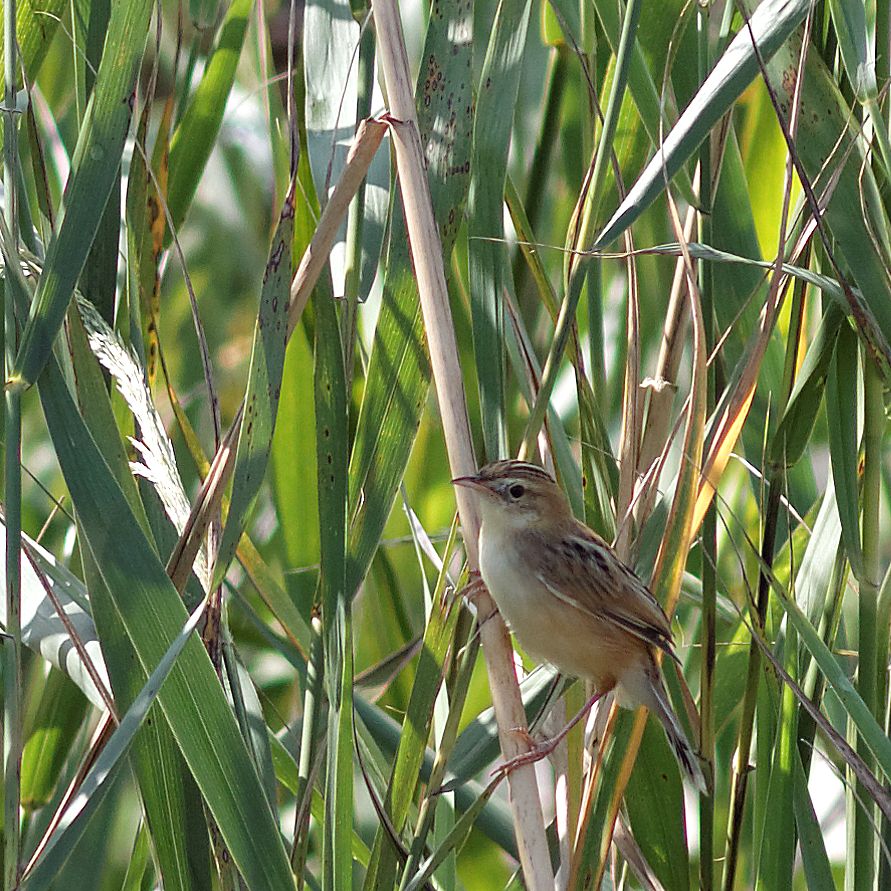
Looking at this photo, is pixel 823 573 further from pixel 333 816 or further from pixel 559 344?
pixel 333 816

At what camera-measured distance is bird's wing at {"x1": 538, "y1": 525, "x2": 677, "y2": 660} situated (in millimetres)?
1736

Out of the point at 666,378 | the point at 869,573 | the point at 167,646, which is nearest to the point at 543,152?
the point at 666,378

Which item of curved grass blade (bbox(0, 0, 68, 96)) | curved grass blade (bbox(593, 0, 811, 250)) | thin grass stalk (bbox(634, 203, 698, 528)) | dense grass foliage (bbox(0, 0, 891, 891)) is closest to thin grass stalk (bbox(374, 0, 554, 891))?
dense grass foliage (bbox(0, 0, 891, 891))

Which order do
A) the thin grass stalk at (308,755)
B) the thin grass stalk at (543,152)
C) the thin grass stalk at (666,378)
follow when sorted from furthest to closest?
the thin grass stalk at (543,152)
the thin grass stalk at (666,378)
the thin grass stalk at (308,755)

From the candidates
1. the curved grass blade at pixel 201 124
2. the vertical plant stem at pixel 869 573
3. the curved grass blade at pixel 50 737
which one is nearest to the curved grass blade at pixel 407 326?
the curved grass blade at pixel 201 124

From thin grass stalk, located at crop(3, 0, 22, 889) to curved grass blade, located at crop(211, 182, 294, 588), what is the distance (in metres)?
0.22

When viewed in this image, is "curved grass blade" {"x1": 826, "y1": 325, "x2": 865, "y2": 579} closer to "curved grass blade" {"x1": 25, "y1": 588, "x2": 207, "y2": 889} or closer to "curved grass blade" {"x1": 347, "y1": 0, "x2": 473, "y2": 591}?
"curved grass blade" {"x1": 347, "y1": 0, "x2": 473, "y2": 591}

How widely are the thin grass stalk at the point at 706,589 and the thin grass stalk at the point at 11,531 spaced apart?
89 centimetres

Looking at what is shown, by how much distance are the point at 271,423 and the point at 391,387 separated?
233 millimetres

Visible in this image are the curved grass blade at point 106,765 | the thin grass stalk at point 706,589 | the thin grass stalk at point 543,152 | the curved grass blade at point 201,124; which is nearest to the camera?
the curved grass blade at point 106,765

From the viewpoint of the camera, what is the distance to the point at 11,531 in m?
1.26

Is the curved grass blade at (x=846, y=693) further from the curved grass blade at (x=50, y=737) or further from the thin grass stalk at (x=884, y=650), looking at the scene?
the curved grass blade at (x=50, y=737)

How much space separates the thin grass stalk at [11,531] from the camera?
1269mm

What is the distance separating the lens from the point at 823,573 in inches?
68.0
